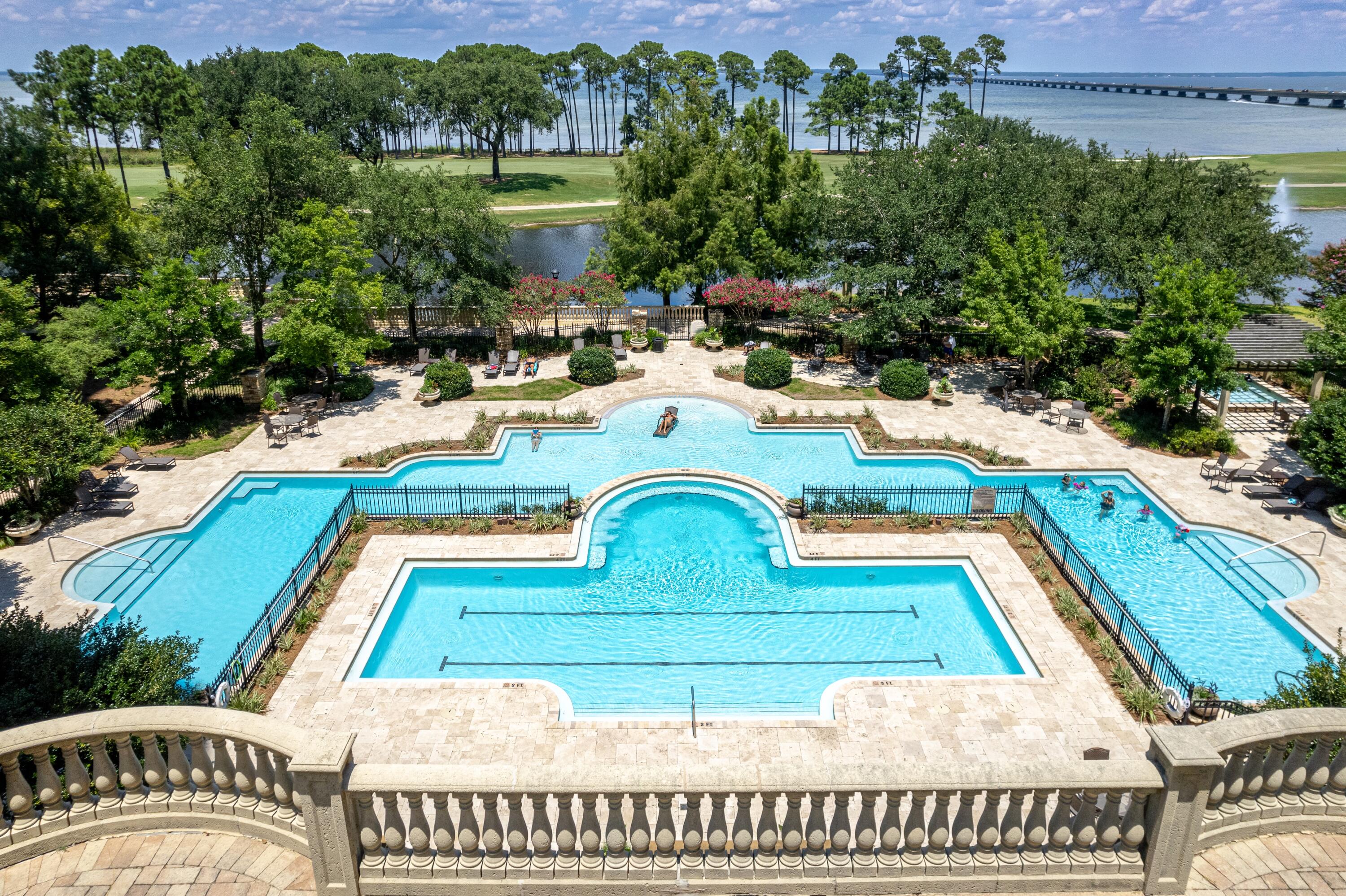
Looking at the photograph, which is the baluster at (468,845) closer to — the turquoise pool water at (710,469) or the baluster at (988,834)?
the baluster at (988,834)

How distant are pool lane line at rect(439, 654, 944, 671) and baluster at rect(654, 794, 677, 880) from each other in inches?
420

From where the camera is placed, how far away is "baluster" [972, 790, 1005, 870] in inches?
292

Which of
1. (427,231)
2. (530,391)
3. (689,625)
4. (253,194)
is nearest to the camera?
(689,625)

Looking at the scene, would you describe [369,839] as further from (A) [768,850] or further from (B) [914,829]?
(B) [914,829]

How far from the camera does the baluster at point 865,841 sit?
7.37 meters

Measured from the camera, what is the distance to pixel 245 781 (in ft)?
25.9

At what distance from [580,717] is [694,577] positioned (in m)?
6.46

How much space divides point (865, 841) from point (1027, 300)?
28395 mm

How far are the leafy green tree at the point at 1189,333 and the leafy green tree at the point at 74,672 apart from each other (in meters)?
28.7

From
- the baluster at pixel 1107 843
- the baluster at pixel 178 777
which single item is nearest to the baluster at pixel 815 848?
the baluster at pixel 1107 843

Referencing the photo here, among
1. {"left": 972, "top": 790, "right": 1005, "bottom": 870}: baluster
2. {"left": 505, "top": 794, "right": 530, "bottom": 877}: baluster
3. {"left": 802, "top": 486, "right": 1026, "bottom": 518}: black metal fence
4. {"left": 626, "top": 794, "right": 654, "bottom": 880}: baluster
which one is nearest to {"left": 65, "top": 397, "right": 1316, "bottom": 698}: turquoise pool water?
{"left": 802, "top": 486, "right": 1026, "bottom": 518}: black metal fence

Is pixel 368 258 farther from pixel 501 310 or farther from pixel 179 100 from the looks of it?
pixel 179 100

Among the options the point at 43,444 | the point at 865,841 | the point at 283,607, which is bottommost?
the point at 283,607

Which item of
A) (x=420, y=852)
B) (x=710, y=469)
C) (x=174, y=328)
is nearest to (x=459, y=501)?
(x=710, y=469)
